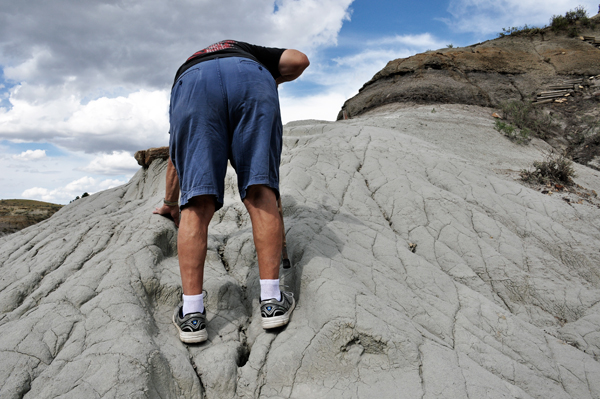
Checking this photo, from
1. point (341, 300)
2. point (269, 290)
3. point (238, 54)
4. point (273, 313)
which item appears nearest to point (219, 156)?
point (238, 54)

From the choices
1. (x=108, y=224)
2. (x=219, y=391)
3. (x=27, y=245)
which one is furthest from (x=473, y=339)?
(x=27, y=245)

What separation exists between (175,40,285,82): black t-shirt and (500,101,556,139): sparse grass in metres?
8.85

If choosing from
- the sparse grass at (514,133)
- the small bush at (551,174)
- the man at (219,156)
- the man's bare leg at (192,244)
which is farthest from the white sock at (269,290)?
the sparse grass at (514,133)

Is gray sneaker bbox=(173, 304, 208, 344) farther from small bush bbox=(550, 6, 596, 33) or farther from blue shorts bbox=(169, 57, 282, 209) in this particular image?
small bush bbox=(550, 6, 596, 33)

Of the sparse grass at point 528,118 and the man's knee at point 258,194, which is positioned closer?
the man's knee at point 258,194

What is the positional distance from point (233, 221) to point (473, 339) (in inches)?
82.8

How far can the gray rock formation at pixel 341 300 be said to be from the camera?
185 centimetres

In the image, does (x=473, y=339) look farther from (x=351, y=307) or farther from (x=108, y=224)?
(x=108, y=224)

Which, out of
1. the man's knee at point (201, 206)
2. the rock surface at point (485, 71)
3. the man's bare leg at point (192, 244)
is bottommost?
the man's bare leg at point (192, 244)

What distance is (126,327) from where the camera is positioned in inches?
76.4

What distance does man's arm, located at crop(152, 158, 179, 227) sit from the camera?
113 inches

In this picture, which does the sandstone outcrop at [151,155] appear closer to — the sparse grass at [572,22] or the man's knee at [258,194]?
the man's knee at [258,194]

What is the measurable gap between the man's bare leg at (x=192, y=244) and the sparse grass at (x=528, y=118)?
949cm

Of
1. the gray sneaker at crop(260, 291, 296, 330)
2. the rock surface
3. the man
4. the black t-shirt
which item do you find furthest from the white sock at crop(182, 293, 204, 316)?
the rock surface
